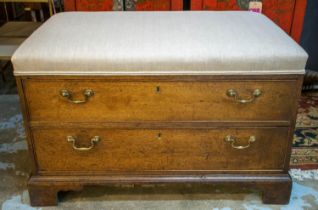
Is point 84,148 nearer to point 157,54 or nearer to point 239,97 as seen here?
point 157,54

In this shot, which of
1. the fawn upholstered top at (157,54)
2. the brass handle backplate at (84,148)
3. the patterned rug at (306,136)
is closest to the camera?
the fawn upholstered top at (157,54)

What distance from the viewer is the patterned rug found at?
163cm

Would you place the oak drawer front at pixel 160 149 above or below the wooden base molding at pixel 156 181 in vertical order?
above

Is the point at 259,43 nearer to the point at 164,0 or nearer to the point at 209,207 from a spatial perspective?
the point at 209,207

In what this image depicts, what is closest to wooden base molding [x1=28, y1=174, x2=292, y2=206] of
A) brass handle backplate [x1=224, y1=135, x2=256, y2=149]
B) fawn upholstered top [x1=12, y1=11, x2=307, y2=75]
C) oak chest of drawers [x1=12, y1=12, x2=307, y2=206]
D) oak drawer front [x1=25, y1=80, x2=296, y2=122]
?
oak chest of drawers [x1=12, y1=12, x2=307, y2=206]

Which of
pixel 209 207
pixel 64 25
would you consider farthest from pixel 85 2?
pixel 209 207

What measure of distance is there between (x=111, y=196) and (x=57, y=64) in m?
0.57

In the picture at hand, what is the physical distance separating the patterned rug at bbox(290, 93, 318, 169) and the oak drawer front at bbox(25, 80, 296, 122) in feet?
1.53

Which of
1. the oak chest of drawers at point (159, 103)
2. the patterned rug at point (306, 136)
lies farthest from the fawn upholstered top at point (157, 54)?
the patterned rug at point (306, 136)

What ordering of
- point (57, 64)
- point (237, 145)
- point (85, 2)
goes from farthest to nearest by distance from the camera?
point (85, 2) < point (237, 145) < point (57, 64)

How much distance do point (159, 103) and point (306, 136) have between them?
3.01ft

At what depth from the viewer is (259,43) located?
1.21m

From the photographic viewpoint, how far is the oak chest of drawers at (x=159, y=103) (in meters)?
1.17

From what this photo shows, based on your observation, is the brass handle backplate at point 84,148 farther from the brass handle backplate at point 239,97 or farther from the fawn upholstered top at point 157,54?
the brass handle backplate at point 239,97
